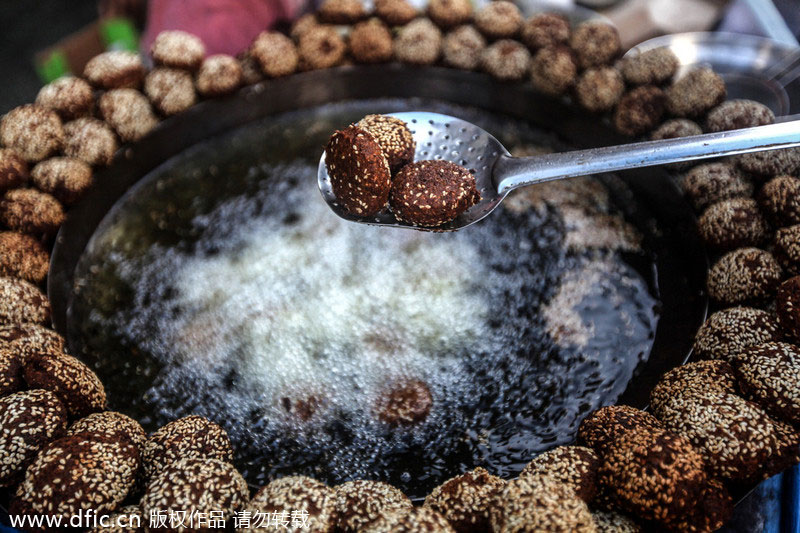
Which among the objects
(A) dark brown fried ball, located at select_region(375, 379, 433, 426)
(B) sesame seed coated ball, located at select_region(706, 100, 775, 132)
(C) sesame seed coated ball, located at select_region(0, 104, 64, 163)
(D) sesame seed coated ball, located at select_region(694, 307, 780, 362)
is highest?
(C) sesame seed coated ball, located at select_region(0, 104, 64, 163)

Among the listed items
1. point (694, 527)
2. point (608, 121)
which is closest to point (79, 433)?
point (694, 527)

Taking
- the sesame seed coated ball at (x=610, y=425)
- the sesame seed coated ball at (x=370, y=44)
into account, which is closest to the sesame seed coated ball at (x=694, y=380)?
the sesame seed coated ball at (x=610, y=425)

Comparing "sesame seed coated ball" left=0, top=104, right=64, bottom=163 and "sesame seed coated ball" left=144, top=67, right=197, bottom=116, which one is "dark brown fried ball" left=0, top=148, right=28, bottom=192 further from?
"sesame seed coated ball" left=144, top=67, right=197, bottom=116

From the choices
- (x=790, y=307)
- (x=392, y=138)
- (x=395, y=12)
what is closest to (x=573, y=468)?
(x=790, y=307)

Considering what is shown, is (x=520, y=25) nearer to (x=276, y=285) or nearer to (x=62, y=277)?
(x=276, y=285)

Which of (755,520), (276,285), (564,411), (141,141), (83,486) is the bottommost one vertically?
(755,520)

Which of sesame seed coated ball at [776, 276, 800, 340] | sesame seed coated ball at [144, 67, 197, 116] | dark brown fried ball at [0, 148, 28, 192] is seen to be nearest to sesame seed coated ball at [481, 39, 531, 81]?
sesame seed coated ball at [144, 67, 197, 116]

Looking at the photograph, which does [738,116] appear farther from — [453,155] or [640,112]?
[453,155]
